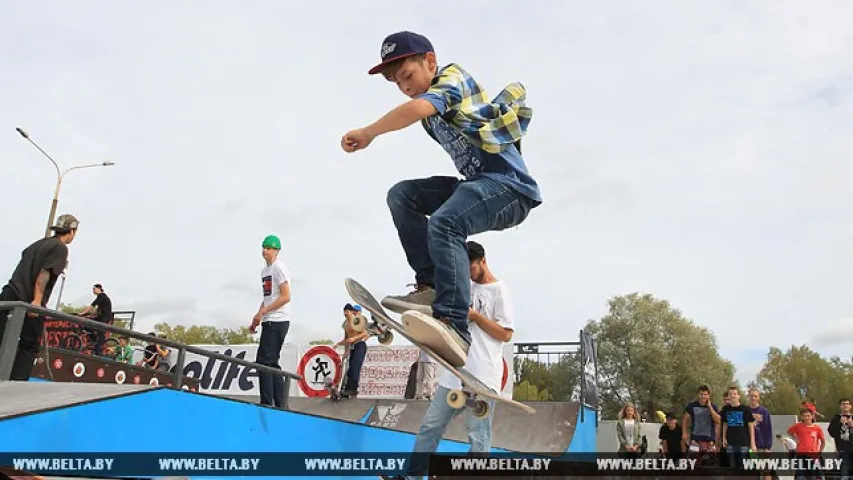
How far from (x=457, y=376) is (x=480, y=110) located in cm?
153

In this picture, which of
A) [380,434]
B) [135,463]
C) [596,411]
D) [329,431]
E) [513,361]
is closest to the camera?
[135,463]

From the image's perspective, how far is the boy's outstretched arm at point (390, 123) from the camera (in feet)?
9.89

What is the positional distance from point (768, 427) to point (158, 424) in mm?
8816

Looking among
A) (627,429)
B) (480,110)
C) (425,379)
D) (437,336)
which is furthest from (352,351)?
(480,110)

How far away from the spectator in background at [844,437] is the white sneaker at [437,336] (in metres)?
8.50

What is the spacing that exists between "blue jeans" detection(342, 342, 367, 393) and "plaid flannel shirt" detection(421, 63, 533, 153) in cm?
640

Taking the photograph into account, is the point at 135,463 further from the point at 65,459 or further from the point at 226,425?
the point at 226,425

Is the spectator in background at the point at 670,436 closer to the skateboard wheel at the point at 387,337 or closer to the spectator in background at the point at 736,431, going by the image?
the spectator in background at the point at 736,431

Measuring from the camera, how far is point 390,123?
3027 mm

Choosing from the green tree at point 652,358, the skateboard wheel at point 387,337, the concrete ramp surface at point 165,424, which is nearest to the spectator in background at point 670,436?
the concrete ramp surface at point 165,424

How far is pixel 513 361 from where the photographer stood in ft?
43.1

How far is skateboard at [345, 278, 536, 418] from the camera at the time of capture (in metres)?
3.68

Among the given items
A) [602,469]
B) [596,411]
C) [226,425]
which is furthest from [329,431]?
[596,411]

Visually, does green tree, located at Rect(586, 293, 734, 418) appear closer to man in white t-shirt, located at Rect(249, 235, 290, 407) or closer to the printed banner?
the printed banner
